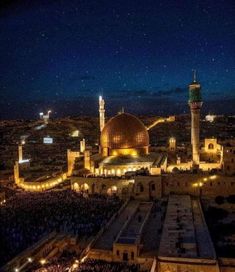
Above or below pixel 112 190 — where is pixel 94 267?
below

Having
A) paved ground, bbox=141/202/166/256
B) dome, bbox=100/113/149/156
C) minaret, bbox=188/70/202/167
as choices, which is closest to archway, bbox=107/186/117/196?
paved ground, bbox=141/202/166/256

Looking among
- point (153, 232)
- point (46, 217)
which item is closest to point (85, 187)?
point (46, 217)

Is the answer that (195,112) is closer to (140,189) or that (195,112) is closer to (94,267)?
(140,189)

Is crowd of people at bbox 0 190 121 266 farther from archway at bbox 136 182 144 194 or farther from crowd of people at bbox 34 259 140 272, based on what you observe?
crowd of people at bbox 34 259 140 272

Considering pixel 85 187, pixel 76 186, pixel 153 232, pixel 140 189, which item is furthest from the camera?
pixel 76 186

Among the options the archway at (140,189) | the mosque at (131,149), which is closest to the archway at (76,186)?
the mosque at (131,149)

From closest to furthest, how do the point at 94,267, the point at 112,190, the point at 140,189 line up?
the point at 94,267, the point at 140,189, the point at 112,190

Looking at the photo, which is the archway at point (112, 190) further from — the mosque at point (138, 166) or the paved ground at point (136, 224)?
the paved ground at point (136, 224)
